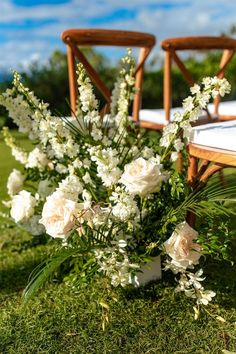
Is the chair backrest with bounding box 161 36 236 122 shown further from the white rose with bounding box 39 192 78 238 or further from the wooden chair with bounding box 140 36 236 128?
the white rose with bounding box 39 192 78 238

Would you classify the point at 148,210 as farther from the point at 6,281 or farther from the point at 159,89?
the point at 159,89

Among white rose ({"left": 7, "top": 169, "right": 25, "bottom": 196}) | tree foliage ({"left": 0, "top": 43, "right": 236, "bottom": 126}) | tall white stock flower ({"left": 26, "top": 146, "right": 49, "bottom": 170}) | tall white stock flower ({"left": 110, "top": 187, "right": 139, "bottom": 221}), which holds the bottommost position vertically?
tree foliage ({"left": 0, "top": 43, "right": 236, "bottom": 126})

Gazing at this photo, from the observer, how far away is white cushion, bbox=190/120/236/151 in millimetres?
1621

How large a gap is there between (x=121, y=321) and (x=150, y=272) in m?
0.26

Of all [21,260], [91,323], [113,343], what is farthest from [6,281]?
[113,343]

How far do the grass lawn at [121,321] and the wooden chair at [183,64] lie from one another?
992mm

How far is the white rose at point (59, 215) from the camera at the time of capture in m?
1.59

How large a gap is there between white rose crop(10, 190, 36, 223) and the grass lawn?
0.88 ft

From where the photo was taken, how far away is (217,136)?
1665mm

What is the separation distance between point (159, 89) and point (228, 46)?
5.62m

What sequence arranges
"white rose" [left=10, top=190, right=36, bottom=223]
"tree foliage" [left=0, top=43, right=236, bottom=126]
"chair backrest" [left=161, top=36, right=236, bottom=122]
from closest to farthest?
"white rose" [left=10, top=190, right=36, bottom=223] < "chair backrest" [left=161, top=36, right=236, bottom=122] < "tree foliage" [left=0, top=43, right=236, bottom=126]

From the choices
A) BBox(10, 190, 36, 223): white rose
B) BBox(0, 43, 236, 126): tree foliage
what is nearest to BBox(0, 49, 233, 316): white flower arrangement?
BBox(10, 190, 36, 223): white rose

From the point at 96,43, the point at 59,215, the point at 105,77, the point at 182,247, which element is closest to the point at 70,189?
the point at 59,215

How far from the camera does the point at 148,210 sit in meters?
1.79
